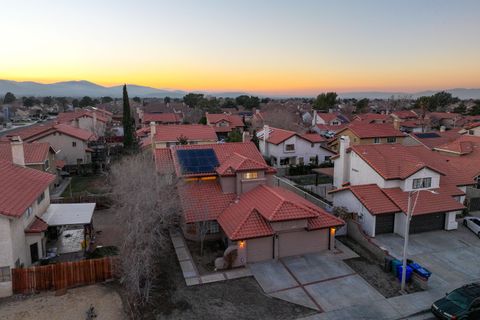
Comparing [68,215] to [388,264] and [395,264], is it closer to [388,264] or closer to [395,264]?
[388,264]

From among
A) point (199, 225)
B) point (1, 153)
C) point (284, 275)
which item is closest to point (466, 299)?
point (284, 275)

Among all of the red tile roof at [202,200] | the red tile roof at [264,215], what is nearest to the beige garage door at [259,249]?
the red tile roof at [264,215]

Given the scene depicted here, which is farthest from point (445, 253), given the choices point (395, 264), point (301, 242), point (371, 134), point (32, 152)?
point (32, 152)

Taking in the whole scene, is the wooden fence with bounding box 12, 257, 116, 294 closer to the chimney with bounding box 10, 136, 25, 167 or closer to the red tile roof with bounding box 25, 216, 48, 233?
the red tile roof with bounding box 25, 216, 48, 233

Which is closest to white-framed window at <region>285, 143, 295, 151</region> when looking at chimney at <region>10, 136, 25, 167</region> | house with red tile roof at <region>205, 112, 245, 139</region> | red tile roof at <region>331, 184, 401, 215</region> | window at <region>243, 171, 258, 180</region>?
red tile roof at <region>331, 184, 401, 215</region>

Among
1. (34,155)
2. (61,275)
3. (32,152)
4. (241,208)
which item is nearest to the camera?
(61,275)

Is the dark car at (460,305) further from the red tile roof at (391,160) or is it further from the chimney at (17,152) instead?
the chimney at (17,152)
